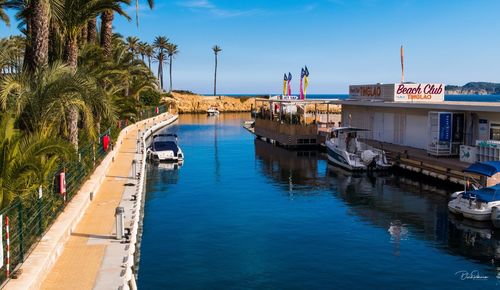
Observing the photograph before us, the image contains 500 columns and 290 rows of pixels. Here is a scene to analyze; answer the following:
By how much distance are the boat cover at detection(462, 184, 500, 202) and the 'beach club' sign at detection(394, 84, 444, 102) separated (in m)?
21.0

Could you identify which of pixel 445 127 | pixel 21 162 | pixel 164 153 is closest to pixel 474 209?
pixel 445 127

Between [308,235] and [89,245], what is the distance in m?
9.13

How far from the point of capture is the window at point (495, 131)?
110 feet

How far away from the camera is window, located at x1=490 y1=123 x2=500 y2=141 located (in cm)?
3344

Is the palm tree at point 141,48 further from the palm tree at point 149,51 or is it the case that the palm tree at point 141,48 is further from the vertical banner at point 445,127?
the vertical banner at point 445,127

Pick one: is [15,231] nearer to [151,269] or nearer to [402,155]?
[151,269]

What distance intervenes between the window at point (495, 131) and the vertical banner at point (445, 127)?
2.60m

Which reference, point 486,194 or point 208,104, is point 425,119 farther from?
point 208,104

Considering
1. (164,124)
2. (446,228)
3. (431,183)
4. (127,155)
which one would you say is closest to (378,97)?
(431,183)

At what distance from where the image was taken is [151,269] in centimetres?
1683

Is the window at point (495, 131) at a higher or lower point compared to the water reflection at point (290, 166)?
higher

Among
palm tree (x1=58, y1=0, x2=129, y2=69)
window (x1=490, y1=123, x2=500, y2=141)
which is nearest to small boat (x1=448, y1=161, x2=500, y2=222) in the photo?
window (x1=490, y1=123, x2=500, y2=141)

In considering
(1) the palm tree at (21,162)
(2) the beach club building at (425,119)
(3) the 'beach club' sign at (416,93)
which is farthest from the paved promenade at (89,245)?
(3) the 'beach club' sign at (416,93)

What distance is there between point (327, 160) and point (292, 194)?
15.2 metres
